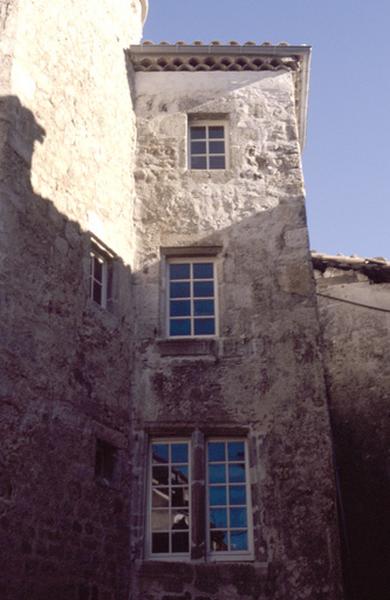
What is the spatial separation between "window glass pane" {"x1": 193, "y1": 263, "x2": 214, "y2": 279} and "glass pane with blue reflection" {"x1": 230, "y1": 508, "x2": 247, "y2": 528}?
309 cm

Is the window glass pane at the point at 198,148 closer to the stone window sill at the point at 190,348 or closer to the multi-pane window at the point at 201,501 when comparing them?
the stone window sill at the point at 190,348

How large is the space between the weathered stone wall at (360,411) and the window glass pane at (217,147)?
293 centimetres

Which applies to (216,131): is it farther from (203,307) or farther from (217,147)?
(203,307)

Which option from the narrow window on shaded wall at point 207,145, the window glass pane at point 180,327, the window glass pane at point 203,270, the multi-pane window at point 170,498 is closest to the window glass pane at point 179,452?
the multi-pane window at point 170,498

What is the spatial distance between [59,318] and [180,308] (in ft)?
7.89

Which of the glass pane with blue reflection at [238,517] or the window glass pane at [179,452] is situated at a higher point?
the window glass pane at [179,452]

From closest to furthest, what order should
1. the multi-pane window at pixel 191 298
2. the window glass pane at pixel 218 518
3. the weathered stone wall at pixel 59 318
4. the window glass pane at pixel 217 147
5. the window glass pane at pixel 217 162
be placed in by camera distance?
the weathered stone wall at pixel 59 318
the window glass pane at pixel 218 518
the multi-pane window at pixel 191 298
the window glass pane at pixel 217 162
the window glass pane at pixel 217 147

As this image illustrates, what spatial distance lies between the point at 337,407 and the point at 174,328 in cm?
322

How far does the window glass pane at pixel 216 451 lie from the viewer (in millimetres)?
9424

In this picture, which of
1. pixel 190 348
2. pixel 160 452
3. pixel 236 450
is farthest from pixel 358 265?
pixel 160 452

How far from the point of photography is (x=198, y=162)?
11.3 meters

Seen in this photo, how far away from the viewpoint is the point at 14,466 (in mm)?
7062

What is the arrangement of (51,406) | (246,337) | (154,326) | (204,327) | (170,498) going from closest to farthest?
(51,406) < (170,498) < (246,337) < (154,326) < (204,327)

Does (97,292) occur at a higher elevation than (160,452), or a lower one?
higher
